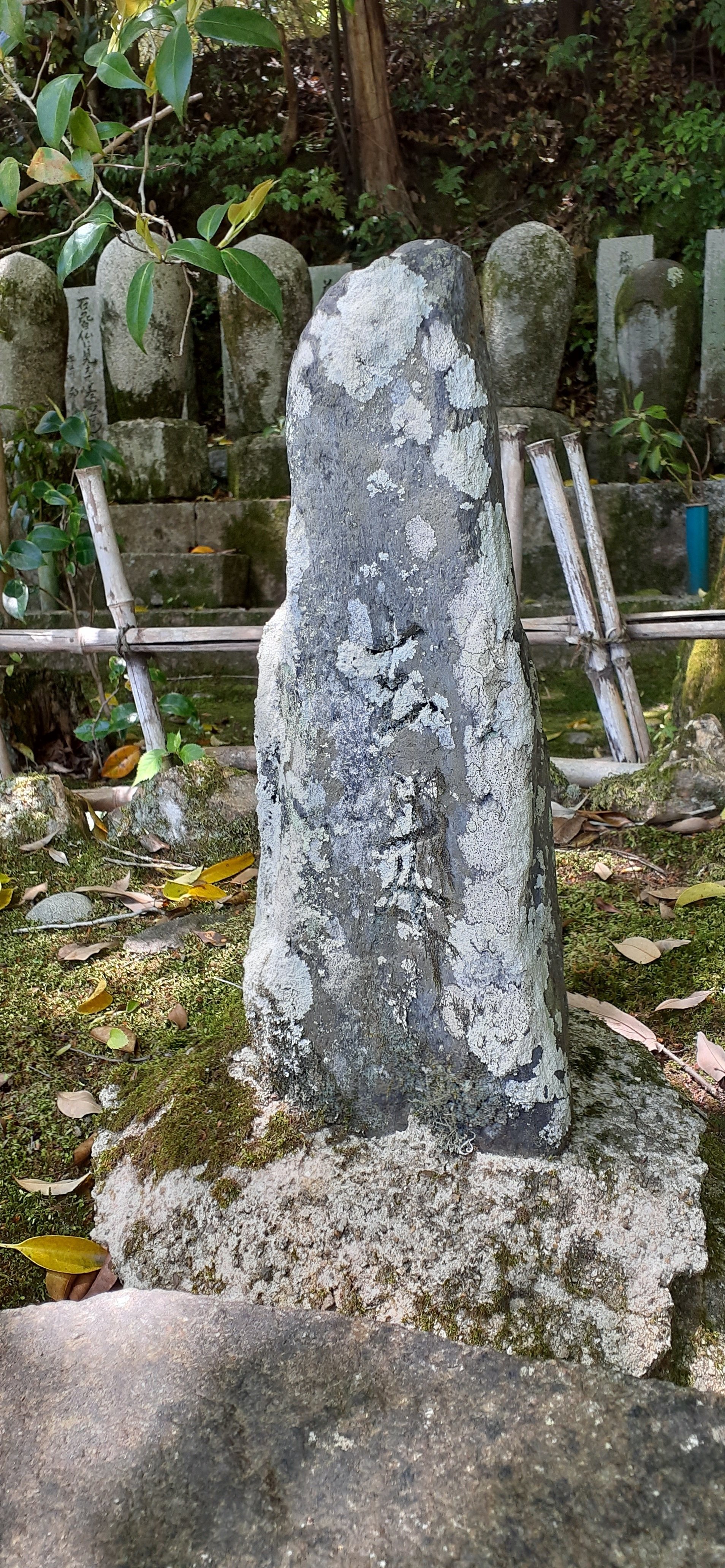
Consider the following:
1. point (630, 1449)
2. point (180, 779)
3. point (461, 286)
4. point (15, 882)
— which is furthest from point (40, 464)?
point (630, 1449)

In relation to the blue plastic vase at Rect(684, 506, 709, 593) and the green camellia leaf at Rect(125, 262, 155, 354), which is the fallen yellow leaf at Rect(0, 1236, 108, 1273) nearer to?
the green camellia leaf at Rect(125, 262, 155, 354)

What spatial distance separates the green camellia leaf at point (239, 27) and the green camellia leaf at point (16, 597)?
200cm

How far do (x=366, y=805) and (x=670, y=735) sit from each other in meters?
2.15

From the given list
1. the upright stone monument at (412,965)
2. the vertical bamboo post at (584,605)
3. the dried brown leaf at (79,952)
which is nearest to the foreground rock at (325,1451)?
the upright stone monument at (412,965)

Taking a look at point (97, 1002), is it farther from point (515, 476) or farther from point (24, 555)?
point (515, 476)

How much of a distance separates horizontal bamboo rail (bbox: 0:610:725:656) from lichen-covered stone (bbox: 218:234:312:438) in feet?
9.04

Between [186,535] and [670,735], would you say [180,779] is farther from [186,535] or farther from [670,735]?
[186,535]

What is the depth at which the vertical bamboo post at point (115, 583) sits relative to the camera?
3.35 meters

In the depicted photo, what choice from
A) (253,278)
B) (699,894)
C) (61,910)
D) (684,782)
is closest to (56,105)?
(253,278)

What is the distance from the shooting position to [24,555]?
3496mm

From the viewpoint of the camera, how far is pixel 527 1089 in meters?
1.48

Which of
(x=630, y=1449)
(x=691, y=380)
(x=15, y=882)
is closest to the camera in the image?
(x=630, y=1449)

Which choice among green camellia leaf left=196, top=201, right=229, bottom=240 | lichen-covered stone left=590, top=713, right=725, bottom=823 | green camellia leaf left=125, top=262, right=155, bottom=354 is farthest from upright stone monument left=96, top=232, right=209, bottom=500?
green camellia leaf left=125, top=262, right=155, bottom=354

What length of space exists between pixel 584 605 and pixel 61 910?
68.9 inches
